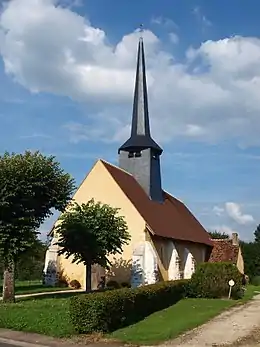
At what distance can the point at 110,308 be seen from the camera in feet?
53.6

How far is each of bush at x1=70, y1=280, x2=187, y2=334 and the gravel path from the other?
87.6 inches

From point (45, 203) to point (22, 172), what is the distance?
216cm

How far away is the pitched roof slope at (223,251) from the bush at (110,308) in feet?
94.3

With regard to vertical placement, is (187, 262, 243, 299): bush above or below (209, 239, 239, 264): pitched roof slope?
below

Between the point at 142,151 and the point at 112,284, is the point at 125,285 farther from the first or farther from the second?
the point at 142,151

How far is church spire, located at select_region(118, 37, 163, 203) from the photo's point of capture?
43.3 m

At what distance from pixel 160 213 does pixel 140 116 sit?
342 inches

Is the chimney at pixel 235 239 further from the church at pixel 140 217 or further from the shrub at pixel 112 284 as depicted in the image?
the shrub at pixel 112 284

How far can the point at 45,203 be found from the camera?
83.4 ft

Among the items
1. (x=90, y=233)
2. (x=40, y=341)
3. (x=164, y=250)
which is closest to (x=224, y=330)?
(x=40, y=341)

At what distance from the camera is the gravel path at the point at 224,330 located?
14992 millimetres

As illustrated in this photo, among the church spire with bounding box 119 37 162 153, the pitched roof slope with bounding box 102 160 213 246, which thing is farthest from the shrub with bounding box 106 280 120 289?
the church spire with bounding box 119 37 162 153

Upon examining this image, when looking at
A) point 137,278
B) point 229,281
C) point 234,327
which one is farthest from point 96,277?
point 234,327

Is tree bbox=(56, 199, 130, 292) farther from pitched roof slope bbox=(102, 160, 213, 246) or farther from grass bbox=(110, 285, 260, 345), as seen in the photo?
pitched roof slope bbox=(102, 160, 213, 246)
